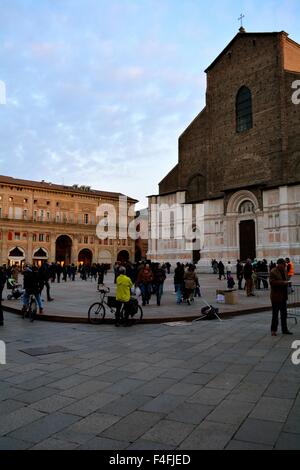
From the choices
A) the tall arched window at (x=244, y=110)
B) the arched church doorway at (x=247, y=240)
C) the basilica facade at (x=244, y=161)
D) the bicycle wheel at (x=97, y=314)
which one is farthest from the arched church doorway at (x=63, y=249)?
the bicycle wheel at (x=97, y=314)

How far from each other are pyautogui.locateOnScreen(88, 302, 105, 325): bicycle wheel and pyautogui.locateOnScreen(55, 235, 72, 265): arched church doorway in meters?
52.9

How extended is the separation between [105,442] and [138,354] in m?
3.43

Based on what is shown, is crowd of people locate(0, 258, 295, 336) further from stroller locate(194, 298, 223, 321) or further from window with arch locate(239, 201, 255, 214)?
window with arch locate(239, 201, 255, 214)

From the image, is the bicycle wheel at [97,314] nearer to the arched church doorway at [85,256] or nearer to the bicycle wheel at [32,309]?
the bicycle wheel at [32,309]

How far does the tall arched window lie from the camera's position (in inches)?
1363

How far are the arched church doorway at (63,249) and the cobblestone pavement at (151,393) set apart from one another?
55.4 m

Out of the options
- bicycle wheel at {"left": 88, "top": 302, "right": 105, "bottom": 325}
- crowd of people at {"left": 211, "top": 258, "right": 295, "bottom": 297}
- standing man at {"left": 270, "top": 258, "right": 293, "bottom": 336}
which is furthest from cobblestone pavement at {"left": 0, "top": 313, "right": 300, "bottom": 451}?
crowd of people at {"left": 211, "top": 258, "right": 295, "bottom": 297}

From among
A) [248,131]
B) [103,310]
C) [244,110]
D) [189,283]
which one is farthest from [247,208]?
[103,310]

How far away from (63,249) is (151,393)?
60.9m

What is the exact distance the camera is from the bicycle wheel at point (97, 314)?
10453 millimetres

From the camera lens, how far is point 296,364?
19.4ft

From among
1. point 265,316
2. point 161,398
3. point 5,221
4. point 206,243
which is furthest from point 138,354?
point 5,221
